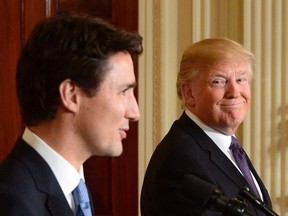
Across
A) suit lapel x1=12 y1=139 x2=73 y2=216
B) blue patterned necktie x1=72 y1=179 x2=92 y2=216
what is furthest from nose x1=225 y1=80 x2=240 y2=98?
suit lapel x1=12 y1=139 x2=73 y2=216

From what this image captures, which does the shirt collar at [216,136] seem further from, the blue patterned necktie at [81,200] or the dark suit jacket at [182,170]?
the blue patterned necktie at [81,200]

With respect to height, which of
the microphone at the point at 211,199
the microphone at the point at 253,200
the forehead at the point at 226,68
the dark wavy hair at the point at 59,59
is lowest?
the microphone at the point at 253,200

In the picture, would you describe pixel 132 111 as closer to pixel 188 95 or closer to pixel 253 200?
pixel 253 200

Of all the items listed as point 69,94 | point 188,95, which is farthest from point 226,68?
point 69,94

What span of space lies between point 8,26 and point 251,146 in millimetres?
1514

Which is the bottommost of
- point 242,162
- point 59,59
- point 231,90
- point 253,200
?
point 242,162

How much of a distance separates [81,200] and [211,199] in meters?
0.44

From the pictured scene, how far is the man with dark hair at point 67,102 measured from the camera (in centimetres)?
156

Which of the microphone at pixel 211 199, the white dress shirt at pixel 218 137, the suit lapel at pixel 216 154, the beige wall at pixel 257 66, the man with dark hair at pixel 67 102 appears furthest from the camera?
the beige wall at pixel 257 66

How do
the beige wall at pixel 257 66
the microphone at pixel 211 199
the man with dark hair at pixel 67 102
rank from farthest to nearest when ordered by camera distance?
the beige wall at pixel 257 66 < the man with dark hair at pixel 67 102 < the microphone at pixel 211 199

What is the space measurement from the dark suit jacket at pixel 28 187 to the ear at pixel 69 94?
13 cm

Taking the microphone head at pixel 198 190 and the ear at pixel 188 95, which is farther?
the ear at pixel 188 95

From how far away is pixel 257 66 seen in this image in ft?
11.6

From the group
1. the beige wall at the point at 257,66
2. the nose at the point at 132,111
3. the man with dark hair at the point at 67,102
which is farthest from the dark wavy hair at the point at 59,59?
the beige wall at the point at 257,66
